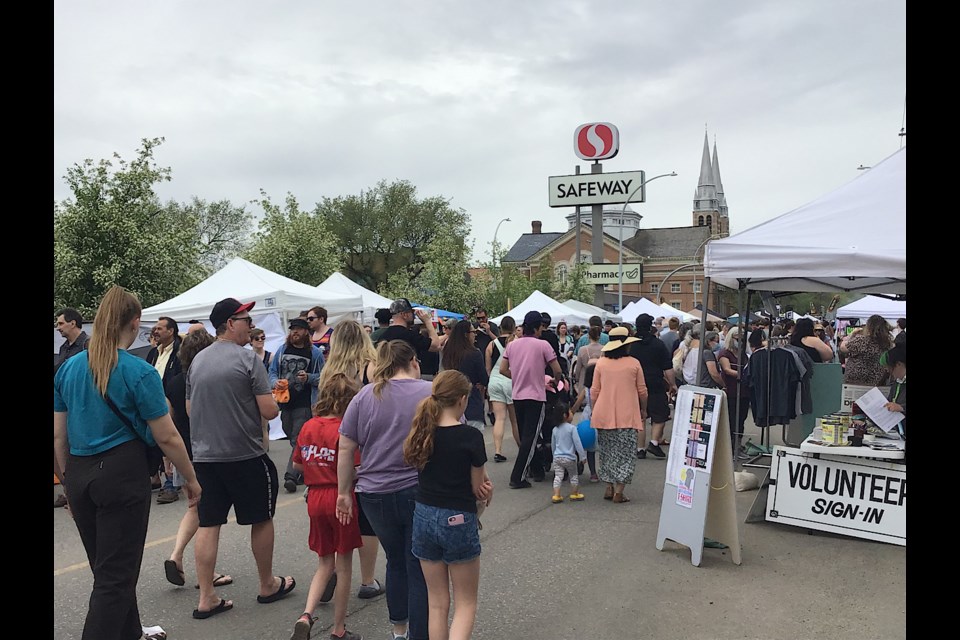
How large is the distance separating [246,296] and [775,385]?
8472 millimetres

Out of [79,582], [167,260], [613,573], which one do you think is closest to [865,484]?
→ [613,573]

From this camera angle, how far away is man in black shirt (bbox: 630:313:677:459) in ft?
32.0

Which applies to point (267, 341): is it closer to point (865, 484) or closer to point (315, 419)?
point (315, 419)

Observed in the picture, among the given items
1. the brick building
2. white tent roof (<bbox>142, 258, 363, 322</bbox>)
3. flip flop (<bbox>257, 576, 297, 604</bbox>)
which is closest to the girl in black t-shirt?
flip flop (<bbox>257, 576, 297, 604</bbox>)

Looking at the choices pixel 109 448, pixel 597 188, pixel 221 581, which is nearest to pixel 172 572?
pixel 221 581

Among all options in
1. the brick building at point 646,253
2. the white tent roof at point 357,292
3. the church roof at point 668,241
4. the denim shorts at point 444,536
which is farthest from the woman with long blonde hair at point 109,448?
the church roof at point 668,241

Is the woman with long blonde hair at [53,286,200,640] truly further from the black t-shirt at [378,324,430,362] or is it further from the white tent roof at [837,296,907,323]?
the white tent roof at [837,296,907,323]

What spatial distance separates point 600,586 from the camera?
5.20 metres

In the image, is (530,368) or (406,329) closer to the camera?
(406,329)

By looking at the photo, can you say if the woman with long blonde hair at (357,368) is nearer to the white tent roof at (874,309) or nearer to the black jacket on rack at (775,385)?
the black jacket on rack at (775,385)

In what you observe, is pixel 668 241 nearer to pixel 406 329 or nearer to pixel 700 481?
pixel 406 329

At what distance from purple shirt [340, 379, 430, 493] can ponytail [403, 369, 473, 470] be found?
254 mm

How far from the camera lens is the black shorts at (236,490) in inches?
186

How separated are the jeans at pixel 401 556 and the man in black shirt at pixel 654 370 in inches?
243
